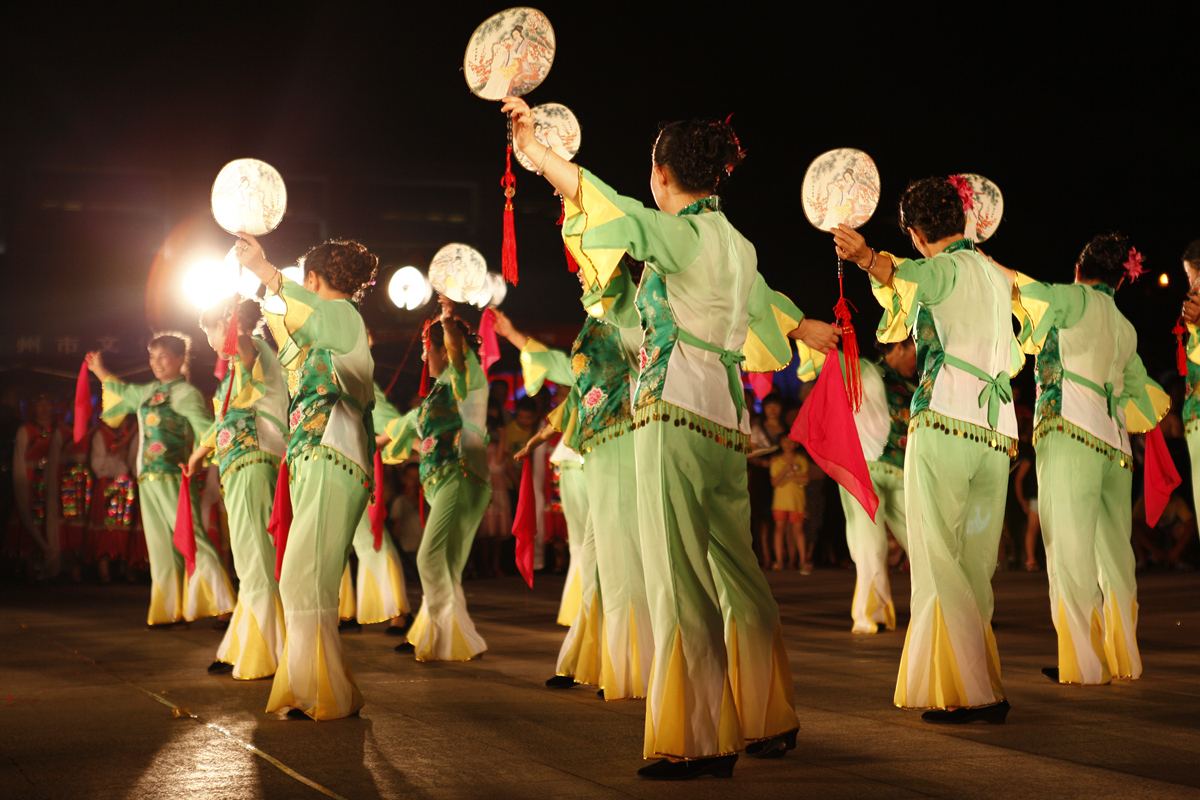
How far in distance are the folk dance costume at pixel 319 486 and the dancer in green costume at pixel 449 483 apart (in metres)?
1.97

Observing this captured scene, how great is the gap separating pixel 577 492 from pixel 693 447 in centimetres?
434

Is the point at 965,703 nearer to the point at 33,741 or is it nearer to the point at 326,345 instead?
the point at 326,345

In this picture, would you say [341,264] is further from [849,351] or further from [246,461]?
[849,351]

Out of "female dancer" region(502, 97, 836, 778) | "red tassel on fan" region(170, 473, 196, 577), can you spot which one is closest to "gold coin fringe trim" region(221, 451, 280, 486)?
"red tassel on fan" region(170, 473, 196, 577)

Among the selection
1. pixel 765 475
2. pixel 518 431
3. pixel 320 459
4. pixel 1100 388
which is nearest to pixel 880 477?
pixel 1100 388

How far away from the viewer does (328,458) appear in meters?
5.50

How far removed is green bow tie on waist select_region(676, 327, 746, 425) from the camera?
4.22 m

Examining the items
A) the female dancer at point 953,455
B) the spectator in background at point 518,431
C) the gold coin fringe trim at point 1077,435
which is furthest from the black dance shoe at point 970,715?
the spectator in background at point 518,431

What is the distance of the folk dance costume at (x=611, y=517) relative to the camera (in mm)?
5867

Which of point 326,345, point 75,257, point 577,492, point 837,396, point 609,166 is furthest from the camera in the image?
point 75,257

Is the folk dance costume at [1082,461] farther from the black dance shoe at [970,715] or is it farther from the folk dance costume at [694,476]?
the folk dance costume at [694,476]

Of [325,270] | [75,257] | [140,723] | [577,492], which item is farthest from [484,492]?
[75,257]

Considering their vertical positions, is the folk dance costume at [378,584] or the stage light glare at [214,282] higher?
the stage light glare at [214,282]

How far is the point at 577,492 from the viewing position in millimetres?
8461
